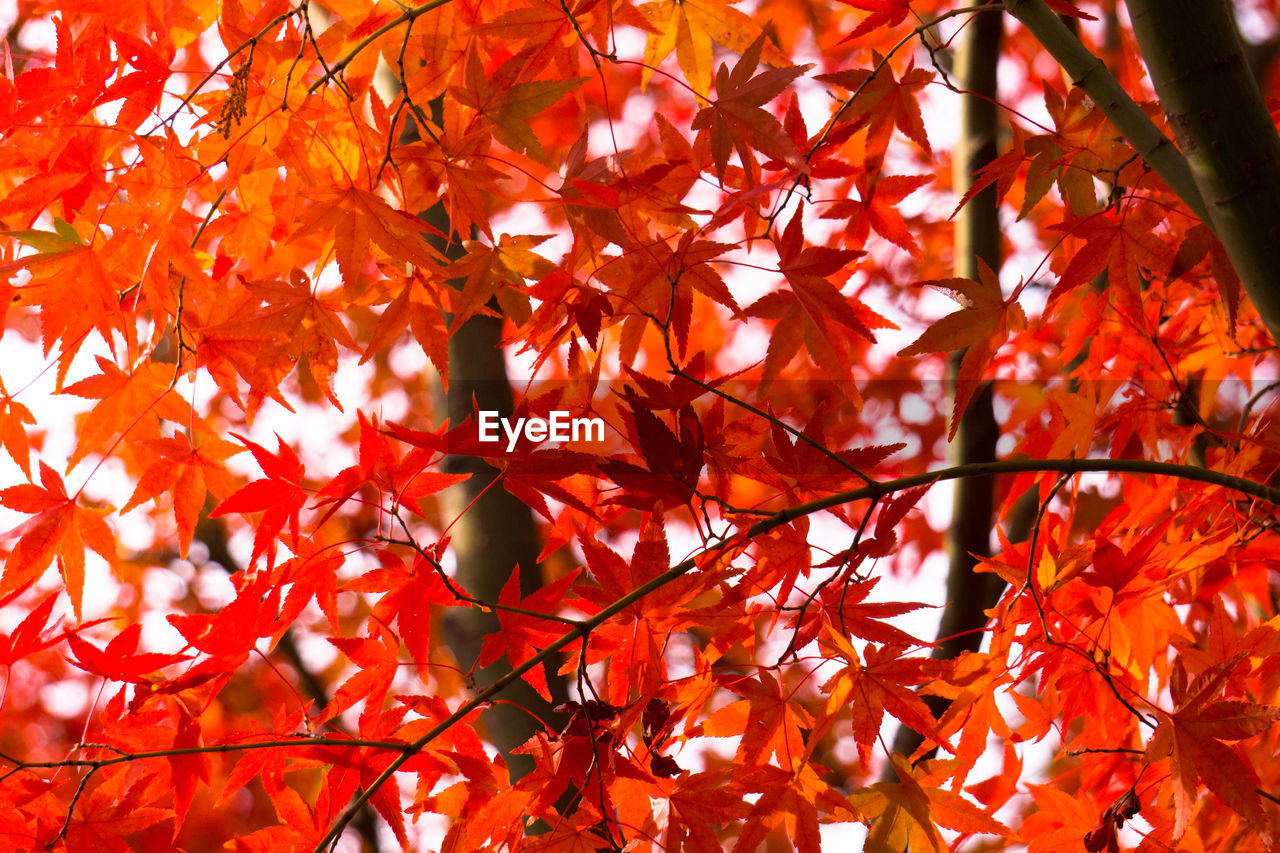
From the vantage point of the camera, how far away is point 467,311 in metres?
0.90

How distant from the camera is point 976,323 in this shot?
80 cm

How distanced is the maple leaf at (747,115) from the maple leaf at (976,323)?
0.19 metres

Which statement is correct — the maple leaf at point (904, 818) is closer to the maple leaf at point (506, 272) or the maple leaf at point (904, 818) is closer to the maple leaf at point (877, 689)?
the maple leaf at point (877, 689)

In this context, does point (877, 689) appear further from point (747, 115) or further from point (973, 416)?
point (973, 416)

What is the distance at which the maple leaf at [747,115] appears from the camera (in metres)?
0.75

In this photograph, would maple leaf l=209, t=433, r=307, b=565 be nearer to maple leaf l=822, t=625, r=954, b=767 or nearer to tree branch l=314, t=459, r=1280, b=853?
tree branch l=314, t=459, r=1280, b=853

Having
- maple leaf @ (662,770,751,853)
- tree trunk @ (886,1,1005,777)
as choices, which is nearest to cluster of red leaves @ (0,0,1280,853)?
maple leaf @ (662,770,751,853)

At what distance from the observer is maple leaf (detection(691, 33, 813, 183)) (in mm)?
748

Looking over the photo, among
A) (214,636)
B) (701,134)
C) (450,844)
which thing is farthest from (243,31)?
(450,844)

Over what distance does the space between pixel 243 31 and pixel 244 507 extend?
0.48 metres

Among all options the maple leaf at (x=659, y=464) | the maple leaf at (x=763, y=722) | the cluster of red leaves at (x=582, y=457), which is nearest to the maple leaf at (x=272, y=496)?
the cluster of red leaves at (x=582, y=457)

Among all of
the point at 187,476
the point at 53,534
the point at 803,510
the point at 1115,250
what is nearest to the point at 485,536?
the point at 187,476

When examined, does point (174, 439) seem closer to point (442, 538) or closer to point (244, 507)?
point (244, 507)

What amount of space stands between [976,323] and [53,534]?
0.92m
